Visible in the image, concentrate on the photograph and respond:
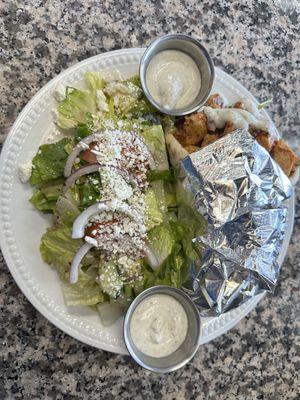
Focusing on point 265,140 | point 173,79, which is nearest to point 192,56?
point 173,79

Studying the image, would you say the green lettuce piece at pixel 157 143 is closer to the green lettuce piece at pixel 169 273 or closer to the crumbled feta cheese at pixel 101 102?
the crumbled feta cheese at pixel 101 102

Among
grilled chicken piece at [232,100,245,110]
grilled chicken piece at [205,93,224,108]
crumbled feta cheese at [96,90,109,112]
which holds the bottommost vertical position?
grilled chicken piece at [232,100,245,110]

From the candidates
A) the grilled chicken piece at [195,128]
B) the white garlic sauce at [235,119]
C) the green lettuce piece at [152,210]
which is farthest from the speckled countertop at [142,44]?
the green lettuce piece at [152,210]

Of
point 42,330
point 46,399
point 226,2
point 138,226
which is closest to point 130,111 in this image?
point 138,226

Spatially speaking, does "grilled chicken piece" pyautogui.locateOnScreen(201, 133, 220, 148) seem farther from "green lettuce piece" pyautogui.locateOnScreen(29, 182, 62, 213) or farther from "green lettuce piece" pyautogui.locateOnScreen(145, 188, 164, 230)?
"green lettuce piece" pyautogui.locateOnScreen(29, 182, 62, 213)

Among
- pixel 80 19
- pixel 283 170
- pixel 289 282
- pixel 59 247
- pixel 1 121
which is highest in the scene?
pixel 80 19

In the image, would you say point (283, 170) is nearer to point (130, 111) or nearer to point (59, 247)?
point (130, 111)

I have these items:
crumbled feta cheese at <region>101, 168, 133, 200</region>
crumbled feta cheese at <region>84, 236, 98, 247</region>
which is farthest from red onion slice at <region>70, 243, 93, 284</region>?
crumbled feta cheese at <region>101, 168, 133, 200</region>
